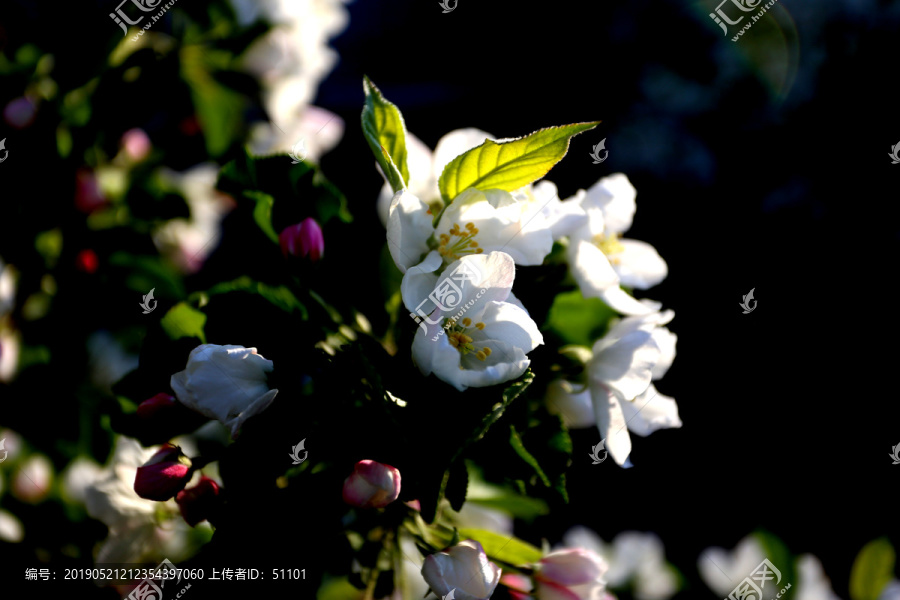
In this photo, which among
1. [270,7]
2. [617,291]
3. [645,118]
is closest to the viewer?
[617,291]

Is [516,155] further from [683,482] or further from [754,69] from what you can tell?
[754,69]

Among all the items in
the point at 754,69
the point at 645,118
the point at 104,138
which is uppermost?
the point at 104,138

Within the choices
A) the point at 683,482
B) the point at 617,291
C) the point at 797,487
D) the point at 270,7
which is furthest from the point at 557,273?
the point at 797,487

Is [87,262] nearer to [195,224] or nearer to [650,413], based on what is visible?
[195,224]

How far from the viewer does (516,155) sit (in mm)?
710

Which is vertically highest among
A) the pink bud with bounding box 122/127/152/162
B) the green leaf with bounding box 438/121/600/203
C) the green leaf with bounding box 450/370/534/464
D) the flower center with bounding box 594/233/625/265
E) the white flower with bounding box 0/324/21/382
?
the green leaf with bounding box 438/121/600/203

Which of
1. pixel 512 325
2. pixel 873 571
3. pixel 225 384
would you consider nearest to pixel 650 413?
pixel 512 325

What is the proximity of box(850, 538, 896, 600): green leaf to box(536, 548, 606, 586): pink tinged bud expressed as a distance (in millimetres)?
675

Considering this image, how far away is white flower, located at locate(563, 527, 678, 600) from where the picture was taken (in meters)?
1.46

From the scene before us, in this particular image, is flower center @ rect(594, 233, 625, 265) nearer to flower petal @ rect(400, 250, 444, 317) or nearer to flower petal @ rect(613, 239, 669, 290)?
flower petal @ rect(613, 239, 669, 290)

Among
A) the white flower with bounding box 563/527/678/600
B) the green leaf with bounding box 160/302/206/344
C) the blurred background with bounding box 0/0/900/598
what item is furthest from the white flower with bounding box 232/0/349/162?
the white flower with bounding box 563/527/678/600

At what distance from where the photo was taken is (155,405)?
758 mm

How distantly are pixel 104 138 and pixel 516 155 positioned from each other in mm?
955

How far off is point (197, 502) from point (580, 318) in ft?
1.84
